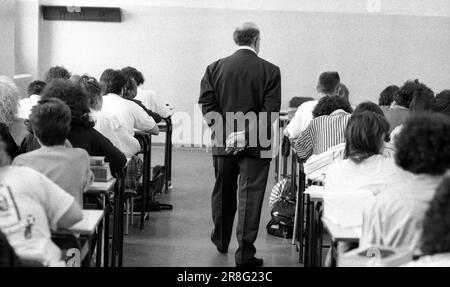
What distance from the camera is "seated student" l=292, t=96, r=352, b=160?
19.2 ft

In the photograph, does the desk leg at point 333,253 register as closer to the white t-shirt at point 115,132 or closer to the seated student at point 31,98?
the white t-shirt at point 115,132

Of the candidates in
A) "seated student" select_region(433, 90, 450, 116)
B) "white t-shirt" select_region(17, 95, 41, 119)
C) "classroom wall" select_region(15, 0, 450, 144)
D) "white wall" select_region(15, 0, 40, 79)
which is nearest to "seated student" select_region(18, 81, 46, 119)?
"white t-shirt" select_region(17, 95, 41, 119)

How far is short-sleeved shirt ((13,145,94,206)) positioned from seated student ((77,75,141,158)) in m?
1.72

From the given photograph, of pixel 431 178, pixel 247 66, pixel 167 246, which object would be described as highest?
pixel 247 66

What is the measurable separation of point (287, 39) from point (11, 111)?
24.7 feet

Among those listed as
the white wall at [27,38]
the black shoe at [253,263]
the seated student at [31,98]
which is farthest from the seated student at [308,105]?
the white wall at [27,38]

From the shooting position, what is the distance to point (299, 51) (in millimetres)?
12555

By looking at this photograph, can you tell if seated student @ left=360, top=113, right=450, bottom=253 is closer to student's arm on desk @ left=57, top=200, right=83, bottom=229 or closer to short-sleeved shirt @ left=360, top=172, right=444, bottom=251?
short-sleeved shirt @ left=360, top=172, right=444, bottom=251

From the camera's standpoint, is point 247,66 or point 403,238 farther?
point 247,66

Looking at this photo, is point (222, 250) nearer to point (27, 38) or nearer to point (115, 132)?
point (115, 132)
